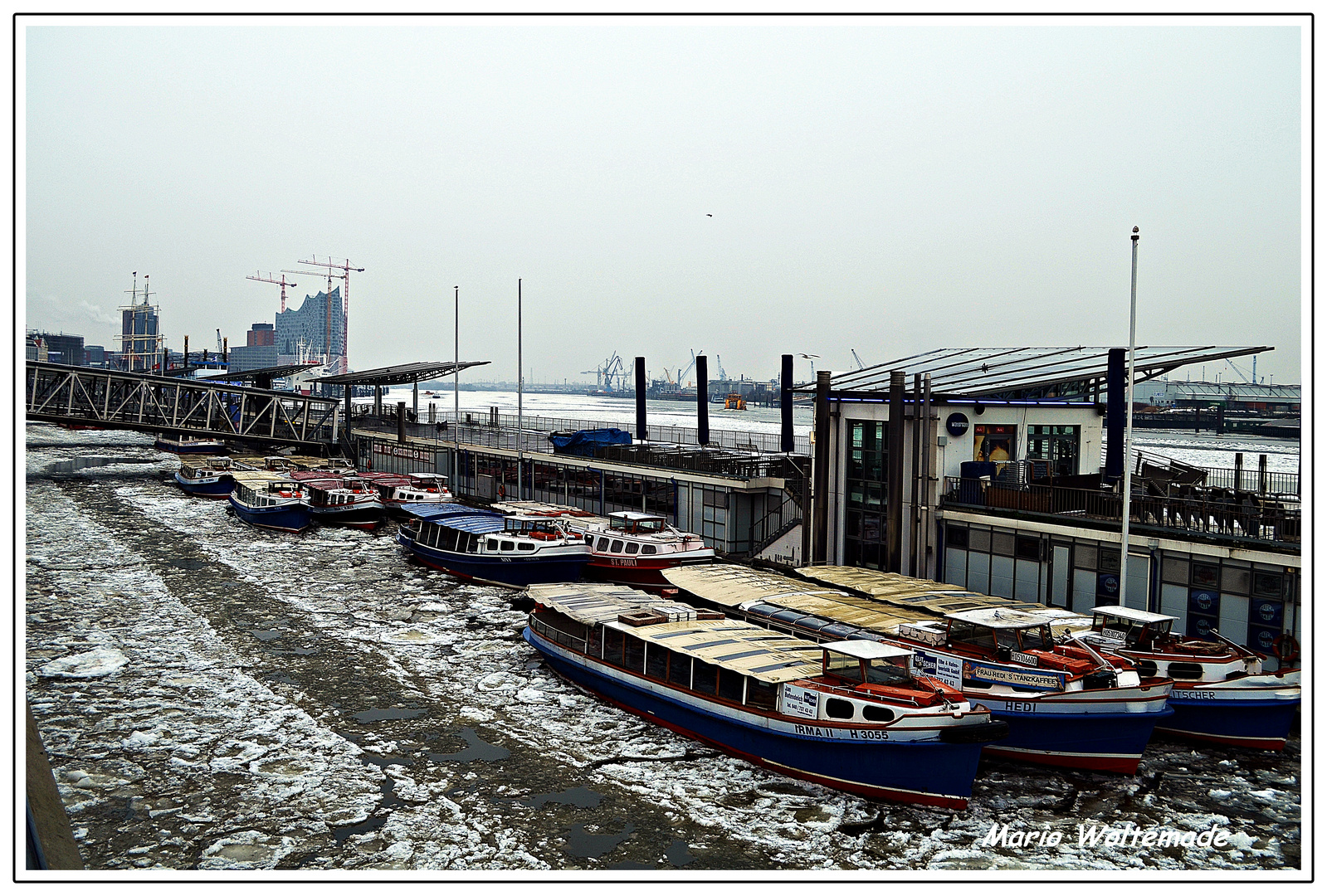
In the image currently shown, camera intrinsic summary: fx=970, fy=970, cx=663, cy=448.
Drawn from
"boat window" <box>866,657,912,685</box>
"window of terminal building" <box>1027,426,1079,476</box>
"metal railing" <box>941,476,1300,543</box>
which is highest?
"window of terminal building" <box>1027,426,1079,476</box>

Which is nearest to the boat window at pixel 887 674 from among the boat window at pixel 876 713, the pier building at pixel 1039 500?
the boat window at pixel 876 713

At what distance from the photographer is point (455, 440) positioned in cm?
6744

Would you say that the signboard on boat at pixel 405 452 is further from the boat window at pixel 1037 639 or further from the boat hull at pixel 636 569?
the boat window at pixel 1037 639

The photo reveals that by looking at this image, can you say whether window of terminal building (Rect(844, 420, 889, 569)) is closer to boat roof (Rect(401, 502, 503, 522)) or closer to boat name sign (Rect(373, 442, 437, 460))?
boat roof (Rect(401, 502, 503, 522))

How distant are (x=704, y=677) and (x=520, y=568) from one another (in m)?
18.4

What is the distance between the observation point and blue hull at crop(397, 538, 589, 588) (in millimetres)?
39062

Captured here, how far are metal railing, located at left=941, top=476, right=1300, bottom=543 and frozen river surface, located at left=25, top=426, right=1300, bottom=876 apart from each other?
5658 mm

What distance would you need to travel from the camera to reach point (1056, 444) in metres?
36.0

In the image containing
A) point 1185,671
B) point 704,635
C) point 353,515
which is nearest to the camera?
point 1185,671

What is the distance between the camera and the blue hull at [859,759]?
18641mm

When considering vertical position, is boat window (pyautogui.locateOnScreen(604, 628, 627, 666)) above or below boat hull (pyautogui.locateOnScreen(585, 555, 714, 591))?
above

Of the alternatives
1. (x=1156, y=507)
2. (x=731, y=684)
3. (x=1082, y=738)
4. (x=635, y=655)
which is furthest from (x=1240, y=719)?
(x=635, y=655)

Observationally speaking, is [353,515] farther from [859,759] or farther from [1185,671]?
[1185,671]

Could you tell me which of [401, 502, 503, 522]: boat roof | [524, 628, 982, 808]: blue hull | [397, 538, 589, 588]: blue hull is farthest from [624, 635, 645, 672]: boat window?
[401, 502, 503, 522]: boat roof
